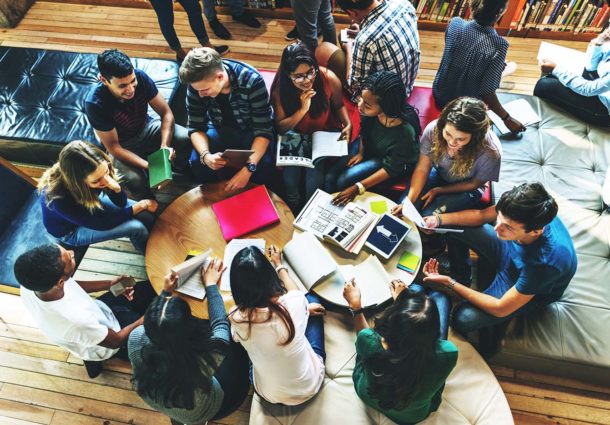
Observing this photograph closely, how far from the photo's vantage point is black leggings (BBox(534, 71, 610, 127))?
2.95 m

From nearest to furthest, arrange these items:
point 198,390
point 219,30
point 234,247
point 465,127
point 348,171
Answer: point 198,390 → point 465,127 → point 234,247 → point 348,171 → point 219,30

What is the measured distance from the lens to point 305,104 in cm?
267

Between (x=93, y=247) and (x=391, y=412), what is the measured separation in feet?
7.80

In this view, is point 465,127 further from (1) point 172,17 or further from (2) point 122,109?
(1) point 172,17

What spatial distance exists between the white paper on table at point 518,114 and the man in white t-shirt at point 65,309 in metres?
2.69

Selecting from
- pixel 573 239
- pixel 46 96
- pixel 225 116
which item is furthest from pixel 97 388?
pixel 573 239

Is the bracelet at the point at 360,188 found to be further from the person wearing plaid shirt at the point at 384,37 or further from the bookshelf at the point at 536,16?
the bookshelf at the point at 536,16

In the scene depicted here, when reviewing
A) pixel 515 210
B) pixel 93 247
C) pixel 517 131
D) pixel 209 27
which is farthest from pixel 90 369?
pixel 209 27

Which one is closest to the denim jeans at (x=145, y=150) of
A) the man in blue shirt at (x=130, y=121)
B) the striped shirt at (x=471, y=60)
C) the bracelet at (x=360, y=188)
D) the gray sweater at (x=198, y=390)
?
the man in blue shirt at (x=130, y=121)

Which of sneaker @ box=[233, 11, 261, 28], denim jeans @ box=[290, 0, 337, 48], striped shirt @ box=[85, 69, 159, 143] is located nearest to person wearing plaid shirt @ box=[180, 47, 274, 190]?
striped shirt @ box=[85, 69, 159, 143]

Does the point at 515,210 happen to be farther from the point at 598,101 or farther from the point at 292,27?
the point at 292,27

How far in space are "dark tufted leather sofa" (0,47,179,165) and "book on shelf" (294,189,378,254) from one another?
1631mm

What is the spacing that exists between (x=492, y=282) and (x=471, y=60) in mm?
1394

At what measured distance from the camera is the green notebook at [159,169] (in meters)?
2.56
